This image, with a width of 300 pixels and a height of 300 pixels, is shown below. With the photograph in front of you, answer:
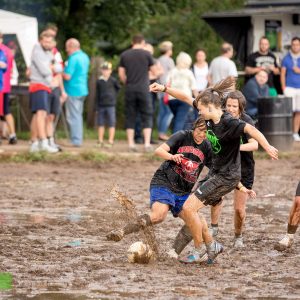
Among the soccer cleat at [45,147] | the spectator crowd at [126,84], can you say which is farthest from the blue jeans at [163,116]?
the soccer cleat at [45,147]

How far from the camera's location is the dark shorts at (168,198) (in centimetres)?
1034

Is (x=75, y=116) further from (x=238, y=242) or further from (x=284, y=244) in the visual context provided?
(x=284, y=244)

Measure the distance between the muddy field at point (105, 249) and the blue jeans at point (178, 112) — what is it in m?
3.55

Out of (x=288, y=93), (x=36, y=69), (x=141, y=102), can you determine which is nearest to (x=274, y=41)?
(x=288, y=93)

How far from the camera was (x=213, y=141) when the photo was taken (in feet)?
33.4

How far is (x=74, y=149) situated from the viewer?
20.6 m

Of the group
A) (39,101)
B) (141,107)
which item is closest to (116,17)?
(141,107)

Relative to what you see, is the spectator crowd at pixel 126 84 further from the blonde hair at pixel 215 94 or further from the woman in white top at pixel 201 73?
the blonde hair at pixel 215 94

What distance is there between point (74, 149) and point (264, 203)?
6088mm

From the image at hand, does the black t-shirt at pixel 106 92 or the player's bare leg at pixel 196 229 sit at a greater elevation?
the black t-shirt at pixel 106 92

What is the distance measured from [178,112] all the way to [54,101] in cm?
249

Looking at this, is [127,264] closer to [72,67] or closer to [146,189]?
[146,189]

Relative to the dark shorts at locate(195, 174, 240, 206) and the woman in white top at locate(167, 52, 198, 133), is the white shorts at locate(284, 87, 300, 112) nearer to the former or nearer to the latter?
the woman in white top at locate(167, 52, 198, 133)

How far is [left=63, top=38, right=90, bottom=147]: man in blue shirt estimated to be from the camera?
20.5m
